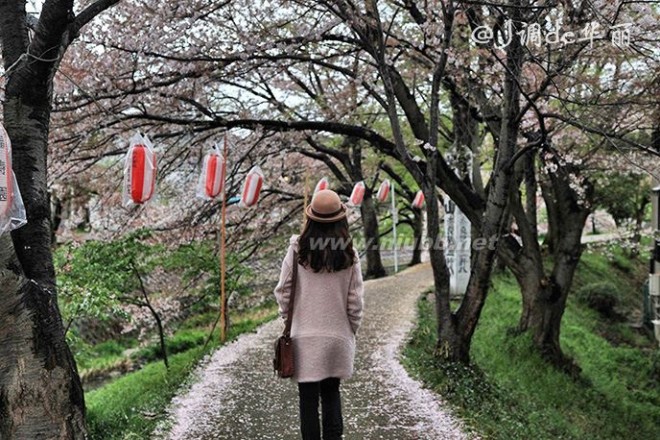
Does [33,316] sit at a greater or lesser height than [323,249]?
lesser

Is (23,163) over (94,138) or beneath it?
beneath

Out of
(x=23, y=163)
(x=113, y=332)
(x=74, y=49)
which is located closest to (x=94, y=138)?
(x=74, y=49)

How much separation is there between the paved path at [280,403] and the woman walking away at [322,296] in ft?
6.37

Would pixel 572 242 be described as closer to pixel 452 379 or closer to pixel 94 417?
pixel 452 379

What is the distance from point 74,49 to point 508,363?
7.86 metres

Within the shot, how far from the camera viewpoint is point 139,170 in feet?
A: 20.1

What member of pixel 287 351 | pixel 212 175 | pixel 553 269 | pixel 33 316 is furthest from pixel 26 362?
pixel 553 269

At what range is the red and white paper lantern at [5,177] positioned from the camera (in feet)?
10.1

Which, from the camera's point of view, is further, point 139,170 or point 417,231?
point 417,231

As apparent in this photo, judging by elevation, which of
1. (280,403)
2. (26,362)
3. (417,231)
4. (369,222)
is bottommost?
(280,403)

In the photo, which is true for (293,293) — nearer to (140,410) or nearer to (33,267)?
(33,267)

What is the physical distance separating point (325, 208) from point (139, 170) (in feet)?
10.7

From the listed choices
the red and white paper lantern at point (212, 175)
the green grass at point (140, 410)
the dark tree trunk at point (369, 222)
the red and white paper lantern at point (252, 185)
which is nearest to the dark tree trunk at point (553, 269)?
the red and white paper lantern at point (252, 185)

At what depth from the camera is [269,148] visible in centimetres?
1092
